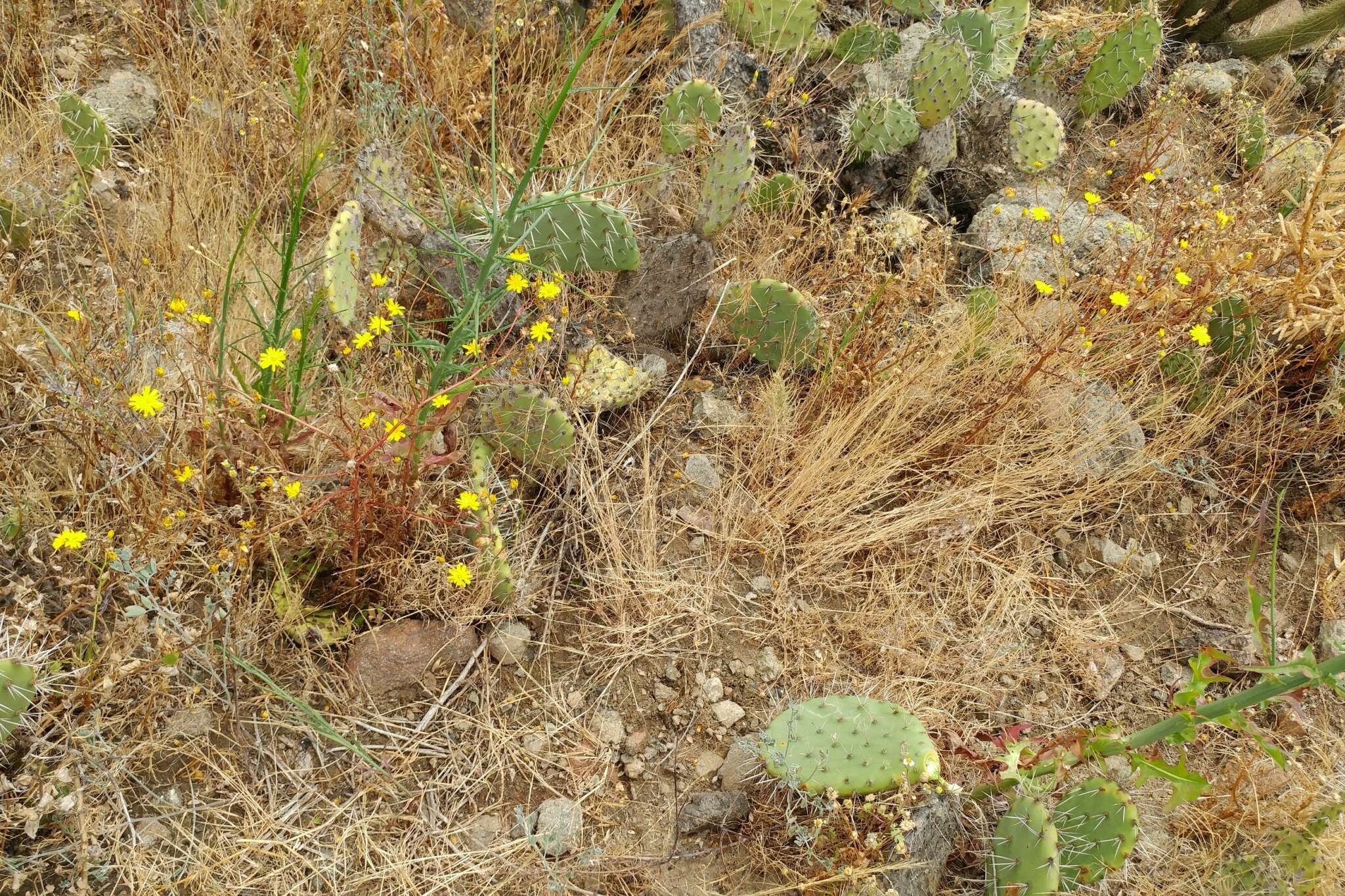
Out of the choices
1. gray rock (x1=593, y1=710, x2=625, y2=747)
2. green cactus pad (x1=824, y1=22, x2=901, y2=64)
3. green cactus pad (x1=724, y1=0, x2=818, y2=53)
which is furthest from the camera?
green cactus pad (x1=824, y1=22, x2=901, y2=64)

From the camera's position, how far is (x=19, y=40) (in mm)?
2754

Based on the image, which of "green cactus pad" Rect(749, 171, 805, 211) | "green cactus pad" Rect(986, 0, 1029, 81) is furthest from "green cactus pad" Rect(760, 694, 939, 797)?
"green cactus pad" Rect(986, 0, 1029, 81)

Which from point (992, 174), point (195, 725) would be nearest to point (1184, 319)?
point (992, 174)

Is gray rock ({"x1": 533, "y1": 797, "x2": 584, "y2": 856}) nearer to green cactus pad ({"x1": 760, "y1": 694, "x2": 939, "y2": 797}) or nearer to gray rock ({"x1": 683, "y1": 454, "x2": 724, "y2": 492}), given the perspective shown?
green cactus pad ({"x1": 760, "y1": 694, "x2": 939, "y2": 797})

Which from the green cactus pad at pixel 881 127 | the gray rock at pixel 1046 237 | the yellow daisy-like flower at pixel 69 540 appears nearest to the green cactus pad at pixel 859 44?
the green cactus pad at pixel 881 127

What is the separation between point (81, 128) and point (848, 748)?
2664 millimetres

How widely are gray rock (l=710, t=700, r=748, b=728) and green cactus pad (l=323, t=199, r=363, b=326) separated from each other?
1332mm

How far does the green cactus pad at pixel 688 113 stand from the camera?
289 cm

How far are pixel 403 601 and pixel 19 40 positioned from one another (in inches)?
88.4

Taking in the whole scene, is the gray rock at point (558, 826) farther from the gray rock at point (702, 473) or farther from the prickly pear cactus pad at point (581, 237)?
the prickly pear cactus pad at point (581, 237)

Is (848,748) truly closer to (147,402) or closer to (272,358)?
(272,358)

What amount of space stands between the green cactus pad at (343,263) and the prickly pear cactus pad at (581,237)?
0.40 metres

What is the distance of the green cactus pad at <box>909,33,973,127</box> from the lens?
3342 millimetres

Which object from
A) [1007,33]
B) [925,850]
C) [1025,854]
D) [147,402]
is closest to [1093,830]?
[1025,854]
